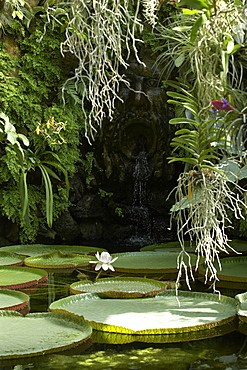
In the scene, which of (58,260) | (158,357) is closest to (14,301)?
(158,357)

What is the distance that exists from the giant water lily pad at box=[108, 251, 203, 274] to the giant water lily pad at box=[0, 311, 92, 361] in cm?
140

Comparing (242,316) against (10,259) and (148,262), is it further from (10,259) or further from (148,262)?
(10,259)

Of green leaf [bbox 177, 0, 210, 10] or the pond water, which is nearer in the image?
green leaf [bbox 177, 0, 210, 10]

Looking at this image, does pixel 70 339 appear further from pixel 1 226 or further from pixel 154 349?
pixel 1 226

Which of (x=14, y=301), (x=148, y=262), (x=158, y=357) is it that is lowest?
(x=158, y=357)

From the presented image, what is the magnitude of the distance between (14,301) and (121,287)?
0.68 m

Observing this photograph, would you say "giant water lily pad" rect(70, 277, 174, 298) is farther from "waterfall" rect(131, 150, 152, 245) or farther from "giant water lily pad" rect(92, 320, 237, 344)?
"waterfall" rect(131, 150, 152, 245)

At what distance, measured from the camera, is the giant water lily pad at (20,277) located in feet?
11.3

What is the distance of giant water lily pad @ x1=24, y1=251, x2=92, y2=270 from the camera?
4.12m

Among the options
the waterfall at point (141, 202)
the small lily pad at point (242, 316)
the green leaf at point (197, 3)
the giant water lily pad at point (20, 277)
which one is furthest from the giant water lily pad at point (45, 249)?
the green leaf at point (197, 3)

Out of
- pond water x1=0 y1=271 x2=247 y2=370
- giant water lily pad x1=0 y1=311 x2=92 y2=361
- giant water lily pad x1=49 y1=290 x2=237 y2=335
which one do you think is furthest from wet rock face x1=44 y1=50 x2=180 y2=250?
pond water x1=0 y1=271 x2=247 y2=370

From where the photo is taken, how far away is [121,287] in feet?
10.7

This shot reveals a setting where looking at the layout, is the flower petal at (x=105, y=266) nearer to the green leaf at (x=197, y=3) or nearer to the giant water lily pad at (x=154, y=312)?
the giant water lily pad at (x=154, y=312)

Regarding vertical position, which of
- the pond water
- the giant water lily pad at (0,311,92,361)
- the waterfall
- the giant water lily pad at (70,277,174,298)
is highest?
the waterfall
